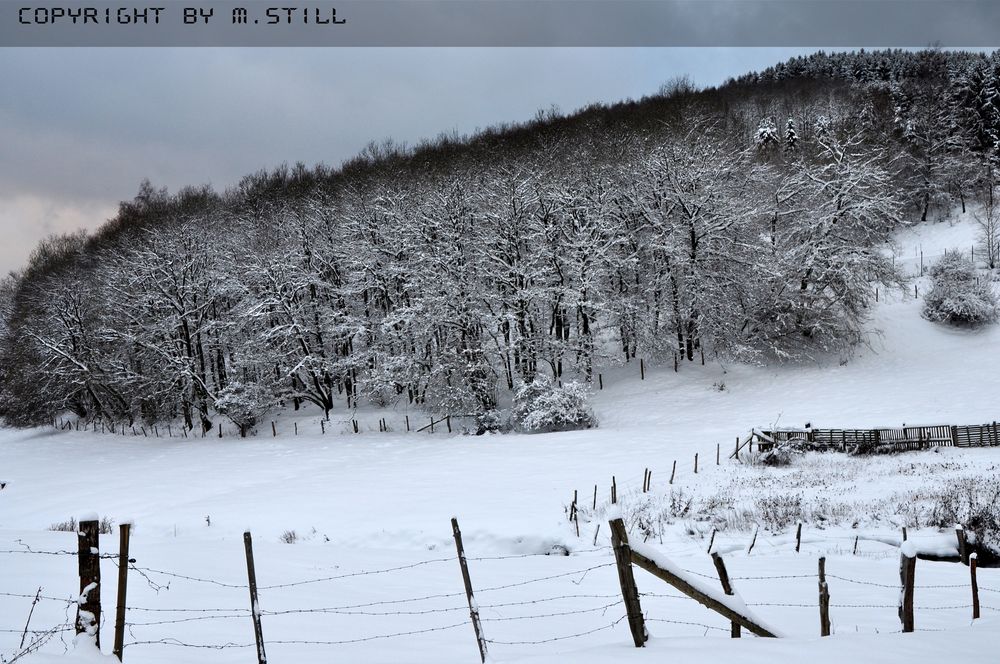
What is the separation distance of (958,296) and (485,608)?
4259cm

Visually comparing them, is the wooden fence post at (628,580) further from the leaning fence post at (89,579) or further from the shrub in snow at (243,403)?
the shrub in snow at (243,403)

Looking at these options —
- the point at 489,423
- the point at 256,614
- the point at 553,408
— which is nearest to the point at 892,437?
the point at 553,408

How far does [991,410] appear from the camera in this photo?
89.5 ft

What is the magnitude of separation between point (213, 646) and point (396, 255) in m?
A: 37.2

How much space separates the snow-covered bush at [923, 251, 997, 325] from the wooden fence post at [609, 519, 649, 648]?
1721 inches

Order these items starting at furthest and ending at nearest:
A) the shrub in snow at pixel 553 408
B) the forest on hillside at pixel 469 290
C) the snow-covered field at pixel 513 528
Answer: the forest on hillside at pixel 469 290 → the shrub in snow at pixel 553 408 → the snow-covered field at pixel 513 528

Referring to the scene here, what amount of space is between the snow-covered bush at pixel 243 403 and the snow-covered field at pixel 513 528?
1605mm

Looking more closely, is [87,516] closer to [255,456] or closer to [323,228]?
[255,456]

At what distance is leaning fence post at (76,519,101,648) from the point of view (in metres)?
5.20

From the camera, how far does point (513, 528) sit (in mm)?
15938

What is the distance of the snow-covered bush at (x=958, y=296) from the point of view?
38.1 meters

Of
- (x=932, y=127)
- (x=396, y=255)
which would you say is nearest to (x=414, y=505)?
(x=396, y=255)

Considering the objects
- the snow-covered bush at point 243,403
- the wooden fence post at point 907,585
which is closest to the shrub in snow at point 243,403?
the snow-covered bush at point 243,403

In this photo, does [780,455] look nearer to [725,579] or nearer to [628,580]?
[725,579]
